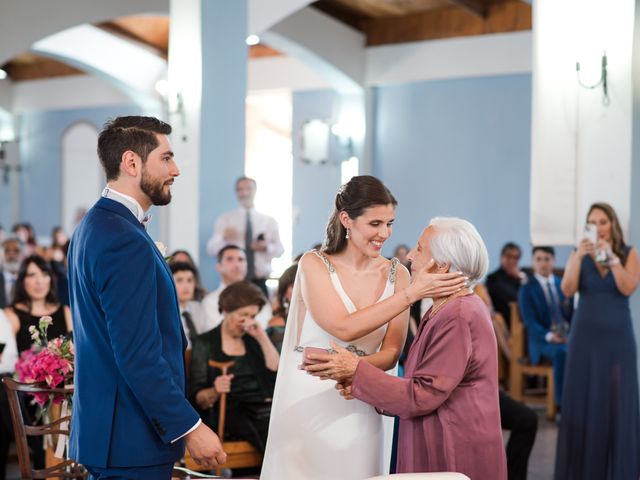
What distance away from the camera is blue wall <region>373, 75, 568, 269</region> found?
1152 cm

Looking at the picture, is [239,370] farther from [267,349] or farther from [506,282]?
[506,282]

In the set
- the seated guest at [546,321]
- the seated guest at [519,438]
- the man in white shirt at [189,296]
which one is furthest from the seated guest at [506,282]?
the seated guest at [519,438]

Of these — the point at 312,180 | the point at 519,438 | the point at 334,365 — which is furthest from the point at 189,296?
the point at 312,180

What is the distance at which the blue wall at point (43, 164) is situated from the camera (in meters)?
16.2

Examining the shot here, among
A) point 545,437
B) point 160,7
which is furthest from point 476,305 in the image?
point 160,7

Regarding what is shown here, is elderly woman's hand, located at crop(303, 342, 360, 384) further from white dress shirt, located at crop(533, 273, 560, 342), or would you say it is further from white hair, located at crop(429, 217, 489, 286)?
white dress shirt, located at crop(533, 273, 560, 342)

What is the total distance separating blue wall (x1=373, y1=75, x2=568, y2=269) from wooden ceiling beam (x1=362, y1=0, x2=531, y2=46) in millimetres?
570

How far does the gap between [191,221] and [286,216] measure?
23.2 feet

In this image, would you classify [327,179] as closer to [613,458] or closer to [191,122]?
[191,122]

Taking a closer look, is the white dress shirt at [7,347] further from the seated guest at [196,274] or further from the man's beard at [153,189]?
the man's beard at [153,189]

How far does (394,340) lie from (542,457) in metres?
3.55

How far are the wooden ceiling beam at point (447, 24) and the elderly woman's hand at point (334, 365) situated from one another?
8.95 m

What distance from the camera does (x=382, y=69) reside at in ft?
40.8

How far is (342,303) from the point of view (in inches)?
123
